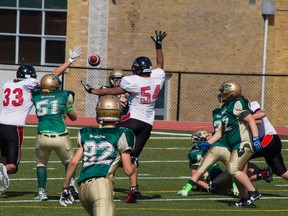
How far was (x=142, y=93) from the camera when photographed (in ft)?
44.4

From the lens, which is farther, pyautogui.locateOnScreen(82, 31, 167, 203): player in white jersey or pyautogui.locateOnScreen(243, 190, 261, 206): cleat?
pyautogui.locateOnScreen(82, 31, 167, 203): player in white jersey

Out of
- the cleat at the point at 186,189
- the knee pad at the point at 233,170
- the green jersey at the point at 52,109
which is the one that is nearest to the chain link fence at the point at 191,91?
the cleat at the point at 186,189

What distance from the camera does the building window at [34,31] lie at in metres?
31.9

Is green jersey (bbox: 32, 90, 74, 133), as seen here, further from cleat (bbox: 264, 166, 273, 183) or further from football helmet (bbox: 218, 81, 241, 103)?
cleat (bbox: 264, 166, 273, 183)

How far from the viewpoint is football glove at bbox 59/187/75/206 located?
36.6ft

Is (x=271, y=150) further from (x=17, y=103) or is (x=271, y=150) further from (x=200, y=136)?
(x=17, y=103)

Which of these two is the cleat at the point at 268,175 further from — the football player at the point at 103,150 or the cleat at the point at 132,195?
the football player at the point at 103,150

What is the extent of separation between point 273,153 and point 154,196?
1.85 meters

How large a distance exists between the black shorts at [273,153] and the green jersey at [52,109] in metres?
2.93

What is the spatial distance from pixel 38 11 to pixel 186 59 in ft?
16.2

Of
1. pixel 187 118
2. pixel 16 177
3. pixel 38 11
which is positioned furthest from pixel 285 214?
pixel 38 11

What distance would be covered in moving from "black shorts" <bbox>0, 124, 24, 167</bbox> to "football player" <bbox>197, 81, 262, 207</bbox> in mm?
2807

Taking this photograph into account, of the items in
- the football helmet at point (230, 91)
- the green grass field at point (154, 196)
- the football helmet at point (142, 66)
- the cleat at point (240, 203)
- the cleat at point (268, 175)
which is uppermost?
the football helmet at point (142, 66)

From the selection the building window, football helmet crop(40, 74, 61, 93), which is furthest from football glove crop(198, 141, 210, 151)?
the building window
